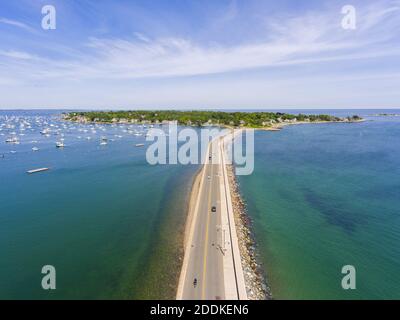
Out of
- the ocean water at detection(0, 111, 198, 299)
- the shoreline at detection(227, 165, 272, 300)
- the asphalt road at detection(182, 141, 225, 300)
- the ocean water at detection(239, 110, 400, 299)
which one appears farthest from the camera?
the ocean water at detection(239, 110, 400, 299)

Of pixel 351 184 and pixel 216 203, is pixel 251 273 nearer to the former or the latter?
pixel 216 203

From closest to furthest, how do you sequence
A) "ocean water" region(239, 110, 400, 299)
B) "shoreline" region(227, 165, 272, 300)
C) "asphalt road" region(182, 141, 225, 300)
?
"asphalt road" region(182, 141, 225, 300), "shoreline" region(227, 165, 272, 300), "ocean water" region(239, 110, 400, 299)

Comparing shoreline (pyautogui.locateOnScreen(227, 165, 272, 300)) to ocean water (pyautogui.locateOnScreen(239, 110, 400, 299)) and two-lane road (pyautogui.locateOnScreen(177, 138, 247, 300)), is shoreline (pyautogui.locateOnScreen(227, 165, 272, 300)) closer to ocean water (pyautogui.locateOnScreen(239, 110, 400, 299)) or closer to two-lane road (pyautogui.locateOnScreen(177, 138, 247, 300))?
ocean water (pyautogui.locateOnScreen(239, 110, 400, 299))

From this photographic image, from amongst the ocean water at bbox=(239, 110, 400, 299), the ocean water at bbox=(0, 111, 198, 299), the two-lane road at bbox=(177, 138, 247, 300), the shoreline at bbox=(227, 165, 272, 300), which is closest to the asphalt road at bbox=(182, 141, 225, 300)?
the two-lane road at bbox=(177, 138, 247, 300)

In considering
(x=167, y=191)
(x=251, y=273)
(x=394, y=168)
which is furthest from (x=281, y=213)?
(x=394, y=168)

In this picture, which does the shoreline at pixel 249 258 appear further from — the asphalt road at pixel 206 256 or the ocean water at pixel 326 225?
the asphalt road at pixel 206 256

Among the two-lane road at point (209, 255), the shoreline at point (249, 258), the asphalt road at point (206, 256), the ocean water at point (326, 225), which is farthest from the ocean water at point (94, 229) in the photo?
the ocean water at point (326, 225)

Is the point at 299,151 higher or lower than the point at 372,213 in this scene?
higher
